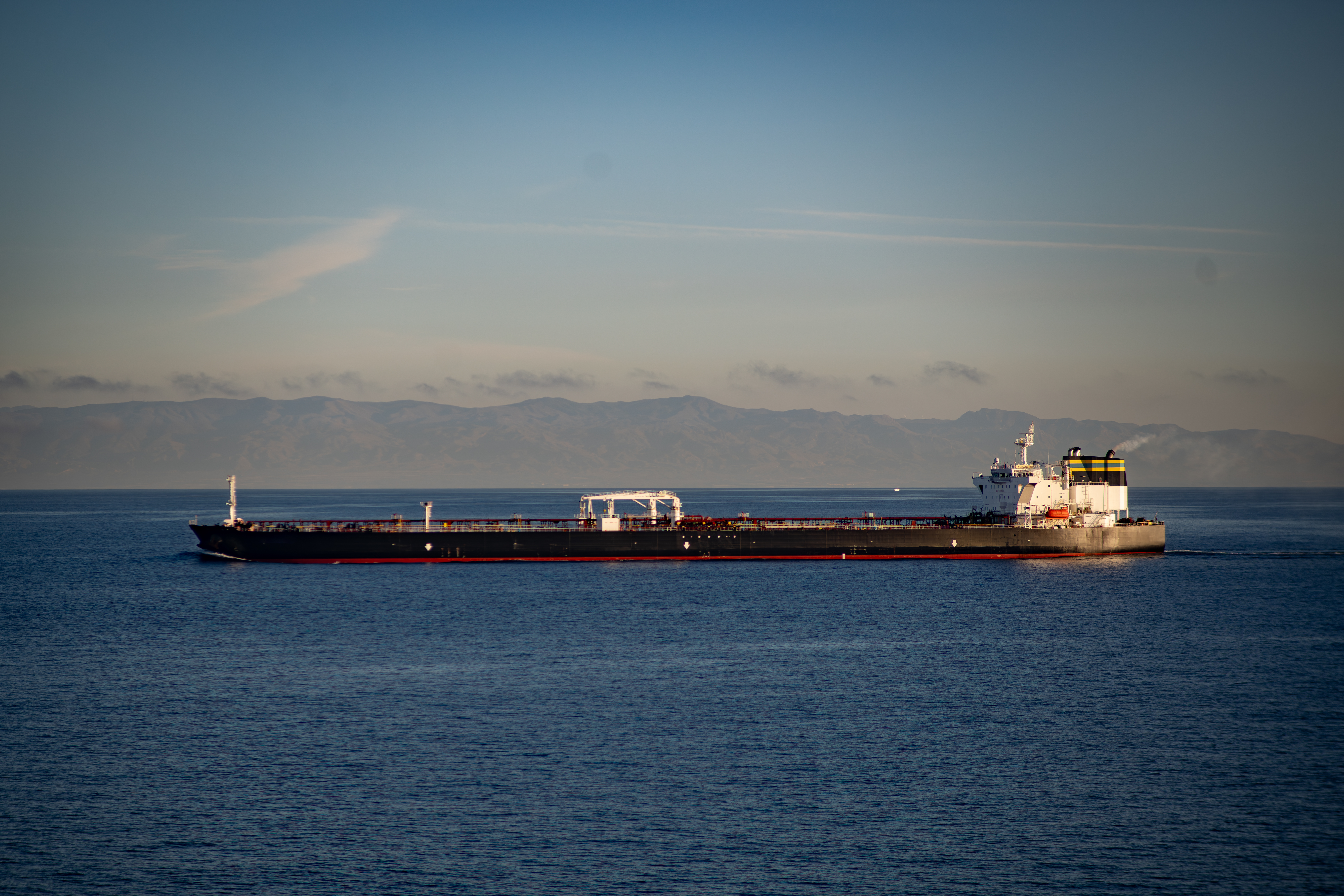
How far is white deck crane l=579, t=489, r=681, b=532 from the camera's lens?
272 ft

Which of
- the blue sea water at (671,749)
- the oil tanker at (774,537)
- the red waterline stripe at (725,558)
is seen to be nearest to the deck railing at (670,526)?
the oil tanker at (774,537)

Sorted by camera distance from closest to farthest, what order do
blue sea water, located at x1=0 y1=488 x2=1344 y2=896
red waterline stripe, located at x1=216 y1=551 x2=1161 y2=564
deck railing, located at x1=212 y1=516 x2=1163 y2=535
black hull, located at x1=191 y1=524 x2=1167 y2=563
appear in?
blue sea water, located at x1=0 y1=488 x2=1344 y2=896
black hull, located at x1=191 y1=524 x2=1167 y2=563
deck railing, located at x1=212 y1=516 x2=1163 y2=535
red waterline stripe, located at x1=216 y1=551 x2=1161 y2=564

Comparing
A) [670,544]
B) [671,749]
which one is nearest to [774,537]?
[670,544]

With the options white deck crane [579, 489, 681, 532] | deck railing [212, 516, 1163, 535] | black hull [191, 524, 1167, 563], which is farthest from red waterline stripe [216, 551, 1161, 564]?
white deck crane [579, 489, 681, 532]

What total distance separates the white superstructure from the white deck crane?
28.2m

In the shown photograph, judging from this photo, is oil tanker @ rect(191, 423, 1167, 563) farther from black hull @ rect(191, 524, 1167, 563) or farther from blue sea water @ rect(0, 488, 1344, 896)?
blue sea water @ rect(0, 488, 1344, 896)

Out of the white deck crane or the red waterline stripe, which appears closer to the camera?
the white deck crane

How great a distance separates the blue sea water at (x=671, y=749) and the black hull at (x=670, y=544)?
2133cm

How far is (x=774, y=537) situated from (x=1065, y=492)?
1065 inches

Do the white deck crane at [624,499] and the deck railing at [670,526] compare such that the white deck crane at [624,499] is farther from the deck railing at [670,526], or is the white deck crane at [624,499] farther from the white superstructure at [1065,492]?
the white superstructure at [1065,492]

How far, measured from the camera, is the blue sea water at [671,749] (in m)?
23.9

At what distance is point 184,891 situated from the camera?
74.2 feet

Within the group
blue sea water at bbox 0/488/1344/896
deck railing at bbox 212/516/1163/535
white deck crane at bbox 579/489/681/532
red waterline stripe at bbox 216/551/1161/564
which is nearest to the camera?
blue sea water at bbox 0/488/1344/896

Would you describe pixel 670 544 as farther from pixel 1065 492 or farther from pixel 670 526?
pixel 1065 492
